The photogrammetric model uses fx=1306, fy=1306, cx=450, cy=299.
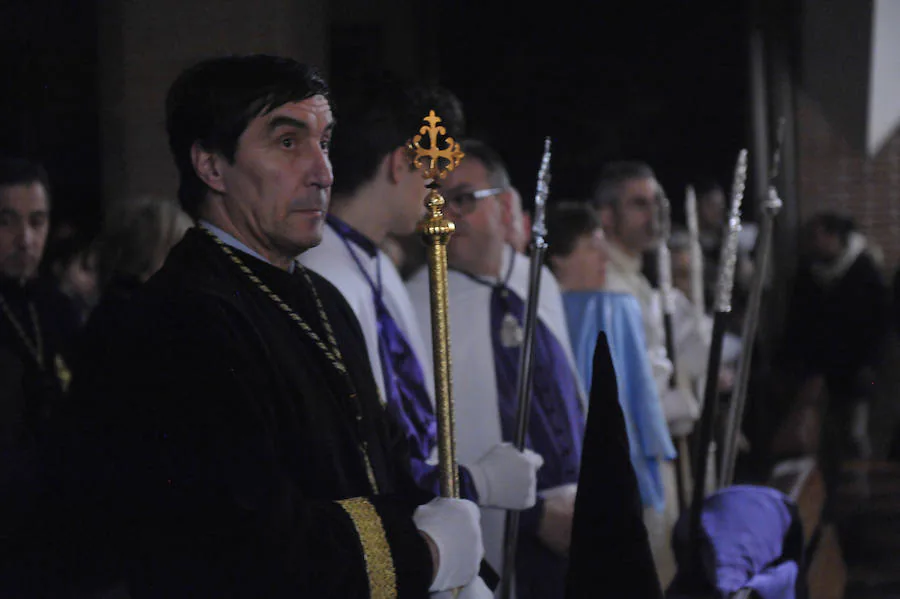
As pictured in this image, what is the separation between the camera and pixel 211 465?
1532 mm

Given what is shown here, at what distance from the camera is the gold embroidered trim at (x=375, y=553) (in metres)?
1.61

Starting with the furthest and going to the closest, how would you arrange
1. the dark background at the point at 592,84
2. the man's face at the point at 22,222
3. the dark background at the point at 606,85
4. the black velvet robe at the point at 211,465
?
the dark background at the point at 606,85 < the dark background at the point at 592,84 < the man's face at the point at 22,222 < the black velvet robe at the point at 211,465

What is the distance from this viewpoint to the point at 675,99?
8500mm

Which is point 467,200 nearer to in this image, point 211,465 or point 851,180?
point 211,465

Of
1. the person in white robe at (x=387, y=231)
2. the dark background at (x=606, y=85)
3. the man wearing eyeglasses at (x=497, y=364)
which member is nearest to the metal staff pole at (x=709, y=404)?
the man wearing eyeglasses at (x=497, y=364)

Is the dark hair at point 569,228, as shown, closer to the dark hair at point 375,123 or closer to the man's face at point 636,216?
the man's face at point 636,216

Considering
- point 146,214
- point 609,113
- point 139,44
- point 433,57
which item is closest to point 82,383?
point 146,214

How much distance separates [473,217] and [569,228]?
981mm

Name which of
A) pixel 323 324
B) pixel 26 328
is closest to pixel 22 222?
pixel 26 328

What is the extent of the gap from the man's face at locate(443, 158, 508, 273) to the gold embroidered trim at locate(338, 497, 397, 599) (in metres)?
1.36

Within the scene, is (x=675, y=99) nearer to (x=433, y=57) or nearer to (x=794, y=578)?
(x=433, y=57)

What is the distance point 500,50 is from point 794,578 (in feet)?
17.5

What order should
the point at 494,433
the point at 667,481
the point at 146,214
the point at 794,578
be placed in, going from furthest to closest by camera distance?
1. the point at 667,481
2. the point at 146,214
3. the point at 494,433
4. the point at 794,578

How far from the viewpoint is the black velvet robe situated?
152 centimetres
